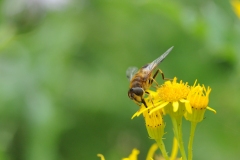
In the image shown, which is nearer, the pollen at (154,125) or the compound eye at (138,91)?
the pollen at (154,125)

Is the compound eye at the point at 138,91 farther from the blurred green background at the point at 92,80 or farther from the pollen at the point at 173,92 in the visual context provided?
the blurred green background at the point at 92,80

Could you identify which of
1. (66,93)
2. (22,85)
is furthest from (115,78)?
(22,85)

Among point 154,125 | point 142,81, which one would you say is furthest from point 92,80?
point 154,125

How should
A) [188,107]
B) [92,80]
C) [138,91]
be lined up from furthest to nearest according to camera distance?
[92,80] → [138,91] → [188,107]

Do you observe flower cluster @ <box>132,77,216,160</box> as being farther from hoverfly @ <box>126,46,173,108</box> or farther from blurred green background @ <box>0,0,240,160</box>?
blurred green background @ <box>0,0,240,160</box>

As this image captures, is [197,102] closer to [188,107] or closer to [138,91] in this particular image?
[188,107]

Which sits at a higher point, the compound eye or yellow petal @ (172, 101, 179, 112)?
the compound eye

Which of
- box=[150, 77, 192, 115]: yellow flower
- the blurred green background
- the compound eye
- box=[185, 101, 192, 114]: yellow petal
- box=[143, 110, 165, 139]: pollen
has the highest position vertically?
the blurred green background

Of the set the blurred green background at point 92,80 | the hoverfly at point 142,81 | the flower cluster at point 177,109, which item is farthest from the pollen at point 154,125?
the blurred green background at point 92,80

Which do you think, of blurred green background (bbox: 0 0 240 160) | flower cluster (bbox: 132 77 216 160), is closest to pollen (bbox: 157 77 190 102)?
flower cluster (bbox: 132 77 216 160)
